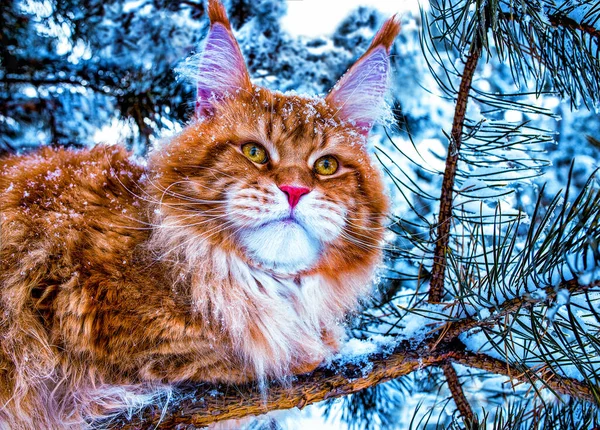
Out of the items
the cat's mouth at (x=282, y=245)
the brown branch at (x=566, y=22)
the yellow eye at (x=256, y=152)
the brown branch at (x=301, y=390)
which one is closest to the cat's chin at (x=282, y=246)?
the cat's mouth at (x=282, y=245)

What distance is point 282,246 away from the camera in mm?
1481

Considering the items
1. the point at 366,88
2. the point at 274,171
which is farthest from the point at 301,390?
the point at 366,88

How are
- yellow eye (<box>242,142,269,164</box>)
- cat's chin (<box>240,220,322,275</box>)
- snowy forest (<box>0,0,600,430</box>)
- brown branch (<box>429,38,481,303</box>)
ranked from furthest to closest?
yellow eye (<box>242,142,269,164</box>)
cat's chin (<box>240,220,322,275</box>)
brown branch (<box>429,38,481,303</box>)
snowy forest (<box>0,0,600,430</box>)

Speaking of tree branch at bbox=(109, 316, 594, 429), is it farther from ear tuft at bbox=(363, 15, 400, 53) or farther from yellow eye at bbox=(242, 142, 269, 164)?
ear tuft at bbox=(363, 15, 400, 53)

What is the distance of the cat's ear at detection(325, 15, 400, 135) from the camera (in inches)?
63.1

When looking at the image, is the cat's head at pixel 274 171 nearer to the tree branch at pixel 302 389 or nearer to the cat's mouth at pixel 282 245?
the cat's mouth at pixel 282 245

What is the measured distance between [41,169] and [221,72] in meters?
0.72

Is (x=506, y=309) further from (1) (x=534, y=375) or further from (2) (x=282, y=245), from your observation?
A: (2) (x=282, y=245)

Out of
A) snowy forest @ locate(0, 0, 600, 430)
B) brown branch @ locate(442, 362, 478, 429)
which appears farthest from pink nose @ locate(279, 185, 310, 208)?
brown branch @ locate(442, 362, 478, 429)

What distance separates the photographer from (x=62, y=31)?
8.09 feet

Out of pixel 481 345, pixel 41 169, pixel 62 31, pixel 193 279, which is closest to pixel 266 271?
pixel 193 279

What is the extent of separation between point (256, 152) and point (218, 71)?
328 millimetres

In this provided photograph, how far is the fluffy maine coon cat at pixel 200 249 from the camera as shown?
1.36 m

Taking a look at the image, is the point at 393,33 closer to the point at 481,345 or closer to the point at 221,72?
the point at 221,72
